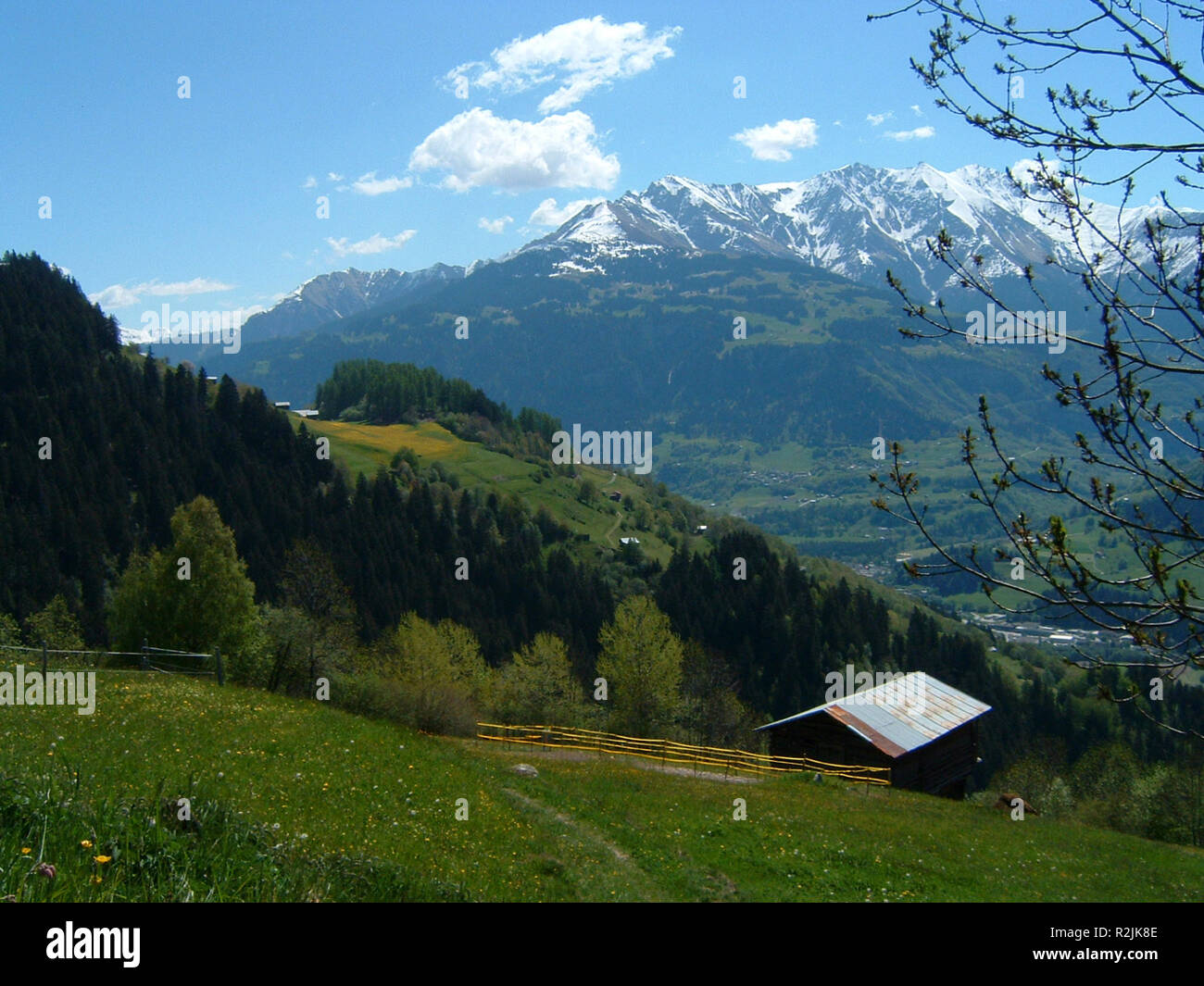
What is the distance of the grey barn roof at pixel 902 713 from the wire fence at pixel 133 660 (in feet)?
98.4

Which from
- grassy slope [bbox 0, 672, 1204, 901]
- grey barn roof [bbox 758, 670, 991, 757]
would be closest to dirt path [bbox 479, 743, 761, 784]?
grassy slope [bbox 0, 672, 1204, 901]

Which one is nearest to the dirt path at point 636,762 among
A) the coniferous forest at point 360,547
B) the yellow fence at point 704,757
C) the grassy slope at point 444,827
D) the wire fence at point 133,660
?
the yellow fence at point 704,757

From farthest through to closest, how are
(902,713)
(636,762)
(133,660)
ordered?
(902,713) → (133,660) → (636,762)

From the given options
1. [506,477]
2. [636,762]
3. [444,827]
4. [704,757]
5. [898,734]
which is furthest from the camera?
[506,477]

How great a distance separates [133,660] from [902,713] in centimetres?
4212

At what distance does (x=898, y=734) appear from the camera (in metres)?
48.1

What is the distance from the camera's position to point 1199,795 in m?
58.1

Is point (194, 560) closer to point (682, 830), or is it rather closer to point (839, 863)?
point (682, 830)

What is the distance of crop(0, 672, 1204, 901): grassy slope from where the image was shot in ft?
32.3

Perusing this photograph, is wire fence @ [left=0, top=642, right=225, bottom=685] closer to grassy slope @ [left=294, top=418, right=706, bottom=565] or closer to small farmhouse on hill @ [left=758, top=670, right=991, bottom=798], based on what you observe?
small farmhouse on hill @ [left=758, top=670, right=991, bottom=798]

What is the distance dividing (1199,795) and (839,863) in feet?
167

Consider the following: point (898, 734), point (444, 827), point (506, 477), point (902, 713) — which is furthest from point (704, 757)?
point (506, 477)

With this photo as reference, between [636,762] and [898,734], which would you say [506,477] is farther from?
[636,762]
